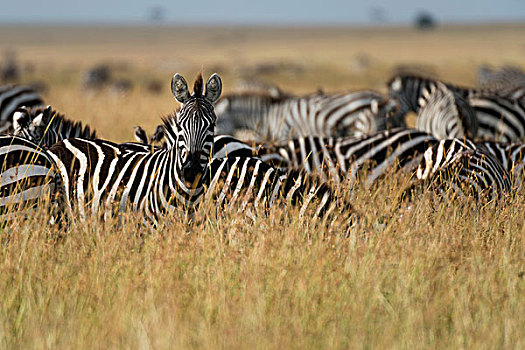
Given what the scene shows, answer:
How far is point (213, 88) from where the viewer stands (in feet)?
14.9

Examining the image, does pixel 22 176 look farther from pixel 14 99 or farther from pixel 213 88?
pixel 14 99

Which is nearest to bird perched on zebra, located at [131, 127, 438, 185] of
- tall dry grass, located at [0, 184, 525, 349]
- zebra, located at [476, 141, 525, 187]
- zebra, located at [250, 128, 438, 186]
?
zebra, located at [250, 128, 438, 186]

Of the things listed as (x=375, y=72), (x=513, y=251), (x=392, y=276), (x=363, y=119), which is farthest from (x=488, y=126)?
(x=375, y=72)

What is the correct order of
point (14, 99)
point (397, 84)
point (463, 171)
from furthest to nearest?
point (397, 84), point (14, 99), point (463, 171)

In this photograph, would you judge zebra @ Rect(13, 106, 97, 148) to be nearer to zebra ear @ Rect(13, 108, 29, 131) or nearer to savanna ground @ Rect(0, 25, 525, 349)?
zebra ear @ Rect(13, 108, 29, 131)

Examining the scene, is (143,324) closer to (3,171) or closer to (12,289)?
(12,289)

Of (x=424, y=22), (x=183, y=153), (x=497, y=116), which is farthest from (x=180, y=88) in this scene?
(x=424, y=22)

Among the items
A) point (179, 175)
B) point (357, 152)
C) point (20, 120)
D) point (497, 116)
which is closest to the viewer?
point (179, 175)

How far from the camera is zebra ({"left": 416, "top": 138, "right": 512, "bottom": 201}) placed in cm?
516

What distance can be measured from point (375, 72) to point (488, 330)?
116 feet

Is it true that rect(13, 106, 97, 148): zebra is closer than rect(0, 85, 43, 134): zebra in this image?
Yes

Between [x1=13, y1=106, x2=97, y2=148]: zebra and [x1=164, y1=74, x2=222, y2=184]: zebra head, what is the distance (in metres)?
1.72

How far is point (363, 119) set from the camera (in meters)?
9.46

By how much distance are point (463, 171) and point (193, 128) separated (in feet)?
8.43
